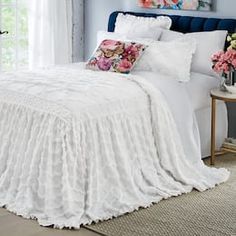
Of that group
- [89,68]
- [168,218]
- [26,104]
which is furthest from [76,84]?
[168,218]

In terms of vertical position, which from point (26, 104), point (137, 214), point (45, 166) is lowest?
point (137, 214)

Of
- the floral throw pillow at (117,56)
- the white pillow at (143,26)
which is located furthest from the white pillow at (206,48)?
the floral throw pillow at (117,56)

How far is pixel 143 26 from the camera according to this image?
217 inches

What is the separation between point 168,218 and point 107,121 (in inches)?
28.1

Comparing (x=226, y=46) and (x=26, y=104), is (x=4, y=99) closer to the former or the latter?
(x=26, y=104)

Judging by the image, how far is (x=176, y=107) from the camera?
455cm

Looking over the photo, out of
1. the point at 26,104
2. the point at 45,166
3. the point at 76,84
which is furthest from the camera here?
the point at 76,84

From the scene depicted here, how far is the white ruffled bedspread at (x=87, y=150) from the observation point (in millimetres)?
3752

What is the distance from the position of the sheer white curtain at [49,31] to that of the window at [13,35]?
9cm

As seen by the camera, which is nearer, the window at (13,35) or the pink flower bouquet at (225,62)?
the pink flower bouquet at (225,62)

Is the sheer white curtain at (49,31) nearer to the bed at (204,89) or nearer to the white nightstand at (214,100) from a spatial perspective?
the bed at (204,89)

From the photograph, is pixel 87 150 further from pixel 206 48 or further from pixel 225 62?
pixel 206 48

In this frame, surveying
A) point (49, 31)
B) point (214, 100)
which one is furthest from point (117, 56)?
point (49, 31)

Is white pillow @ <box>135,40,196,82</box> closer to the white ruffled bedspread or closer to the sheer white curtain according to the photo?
the white ruffled bedspread
